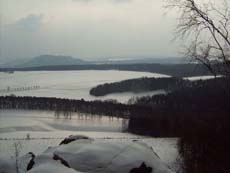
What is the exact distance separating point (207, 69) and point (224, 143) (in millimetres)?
3461

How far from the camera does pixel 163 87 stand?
115 meters

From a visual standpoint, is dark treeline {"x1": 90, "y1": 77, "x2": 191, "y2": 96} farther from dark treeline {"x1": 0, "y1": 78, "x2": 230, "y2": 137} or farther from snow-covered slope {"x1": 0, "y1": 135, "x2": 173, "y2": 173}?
snow-covered slope {"x1": 0, "y1": 135, "x2": 173, "y2": 173}

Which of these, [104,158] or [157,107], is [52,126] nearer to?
[157,107]

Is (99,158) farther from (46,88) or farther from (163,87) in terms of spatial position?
(46,88)

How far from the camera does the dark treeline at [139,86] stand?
11475 centimetres

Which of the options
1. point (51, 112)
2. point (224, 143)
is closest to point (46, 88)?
point (51, 112)

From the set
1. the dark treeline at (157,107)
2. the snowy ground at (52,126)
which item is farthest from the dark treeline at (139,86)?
the snowy ground at (52,126)

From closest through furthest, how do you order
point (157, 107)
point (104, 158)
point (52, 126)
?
point (104, 158) < point (52, 126) < point (157, 107)

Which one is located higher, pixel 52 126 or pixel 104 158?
pixel 104 158

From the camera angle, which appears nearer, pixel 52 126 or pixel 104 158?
pixel 104 158

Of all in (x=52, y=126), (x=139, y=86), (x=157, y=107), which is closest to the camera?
(x=52, y=126)

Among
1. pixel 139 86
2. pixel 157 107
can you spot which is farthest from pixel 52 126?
pixel 139 86

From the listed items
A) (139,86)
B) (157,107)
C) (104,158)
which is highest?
(104,158)

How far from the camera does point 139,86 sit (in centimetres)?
12344
